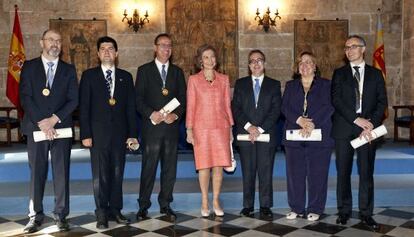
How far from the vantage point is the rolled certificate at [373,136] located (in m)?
3.83

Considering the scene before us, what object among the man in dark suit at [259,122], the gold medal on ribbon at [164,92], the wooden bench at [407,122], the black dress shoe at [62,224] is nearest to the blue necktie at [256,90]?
the man in dark suit at [259,122]

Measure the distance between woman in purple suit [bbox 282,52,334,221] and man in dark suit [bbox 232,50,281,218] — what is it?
162mm

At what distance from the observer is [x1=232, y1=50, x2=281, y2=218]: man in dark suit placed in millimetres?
4297

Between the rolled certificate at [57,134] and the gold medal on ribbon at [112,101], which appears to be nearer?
the rolled certificate at [57,134]

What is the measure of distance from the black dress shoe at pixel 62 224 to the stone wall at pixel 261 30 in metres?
4.90

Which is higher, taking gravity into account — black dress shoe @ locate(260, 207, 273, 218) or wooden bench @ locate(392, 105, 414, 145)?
wooden bench @ locate(392, 105, 414, 145)

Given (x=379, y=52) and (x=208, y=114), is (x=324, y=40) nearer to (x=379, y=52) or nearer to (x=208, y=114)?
(x=379, y=52)

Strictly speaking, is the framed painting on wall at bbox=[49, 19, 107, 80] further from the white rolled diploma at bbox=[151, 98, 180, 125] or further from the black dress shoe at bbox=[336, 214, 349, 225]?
the black dress shoe at bbox=[336, 214, 349, 225]

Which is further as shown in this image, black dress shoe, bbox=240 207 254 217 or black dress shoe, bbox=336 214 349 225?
black dress shoe, bbox=240 207 254 217

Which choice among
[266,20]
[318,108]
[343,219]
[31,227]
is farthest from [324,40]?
[31,227]

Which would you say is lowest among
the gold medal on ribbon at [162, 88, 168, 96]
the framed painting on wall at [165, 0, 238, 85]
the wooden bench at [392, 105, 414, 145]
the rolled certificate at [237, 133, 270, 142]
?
the wooden bench at [392, 105, 414, 145]

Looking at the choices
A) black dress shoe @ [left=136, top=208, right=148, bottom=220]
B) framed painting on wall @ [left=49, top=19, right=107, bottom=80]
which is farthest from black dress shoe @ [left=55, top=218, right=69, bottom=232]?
framed painting on wall @ [left=49, top=19, right=107, bottom=80]

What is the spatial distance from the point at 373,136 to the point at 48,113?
9.26ft

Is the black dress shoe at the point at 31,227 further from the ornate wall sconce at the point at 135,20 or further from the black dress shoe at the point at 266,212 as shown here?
the ornate wall sconce at the point at 135,20
